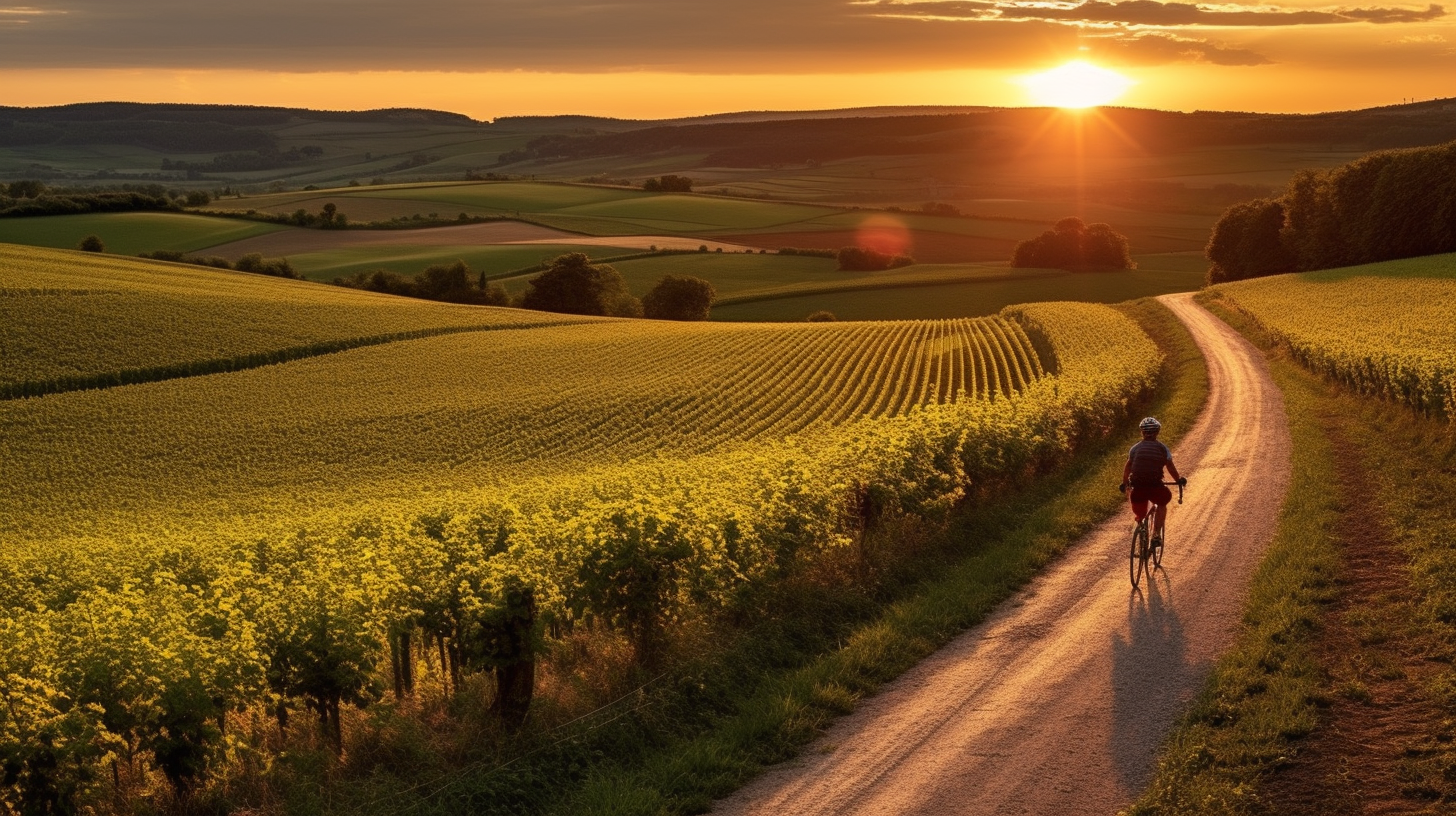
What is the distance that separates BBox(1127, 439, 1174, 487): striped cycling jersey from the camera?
17.7m

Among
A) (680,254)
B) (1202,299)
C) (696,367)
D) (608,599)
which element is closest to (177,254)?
(680,254)

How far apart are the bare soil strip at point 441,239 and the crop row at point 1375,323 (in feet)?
231

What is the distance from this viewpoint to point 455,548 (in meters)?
15.0

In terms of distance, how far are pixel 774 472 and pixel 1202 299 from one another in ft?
236

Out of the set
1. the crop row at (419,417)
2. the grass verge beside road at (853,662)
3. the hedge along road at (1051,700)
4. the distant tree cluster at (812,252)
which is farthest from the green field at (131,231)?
the hedge along road at (1051,700)

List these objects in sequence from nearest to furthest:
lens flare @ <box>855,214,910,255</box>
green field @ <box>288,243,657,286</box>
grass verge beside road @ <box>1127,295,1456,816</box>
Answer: grass verge beside road @ <box>1127,295,1456,816</box>
green field @ <box>288,243,657,286</box>
lens flare @ <box>855,214,910,255</box>

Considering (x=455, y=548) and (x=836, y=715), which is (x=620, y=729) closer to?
(x=836, y=715)

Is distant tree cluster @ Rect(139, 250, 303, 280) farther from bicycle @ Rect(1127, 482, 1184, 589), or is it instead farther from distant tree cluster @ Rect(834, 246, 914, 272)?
bicycle @ Rect(1127, 482, 1184, 589)

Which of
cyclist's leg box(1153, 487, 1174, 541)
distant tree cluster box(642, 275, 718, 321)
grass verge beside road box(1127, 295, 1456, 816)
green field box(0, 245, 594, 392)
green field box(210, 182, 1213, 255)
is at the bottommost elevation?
distant tree cluster box(642, 275, 718, 321)

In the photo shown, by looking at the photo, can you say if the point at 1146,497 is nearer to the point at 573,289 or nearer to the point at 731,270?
the point at 573,289

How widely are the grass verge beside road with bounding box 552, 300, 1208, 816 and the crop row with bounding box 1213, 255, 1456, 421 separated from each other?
1036cm

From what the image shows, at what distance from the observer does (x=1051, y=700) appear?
12750mm

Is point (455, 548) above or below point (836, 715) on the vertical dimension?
above

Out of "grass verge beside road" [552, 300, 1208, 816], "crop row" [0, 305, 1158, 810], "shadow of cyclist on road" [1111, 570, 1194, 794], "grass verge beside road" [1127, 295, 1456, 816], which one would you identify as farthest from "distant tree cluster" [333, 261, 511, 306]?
"shadow of cyclist on road" [1111, 570, 1194, 794]
